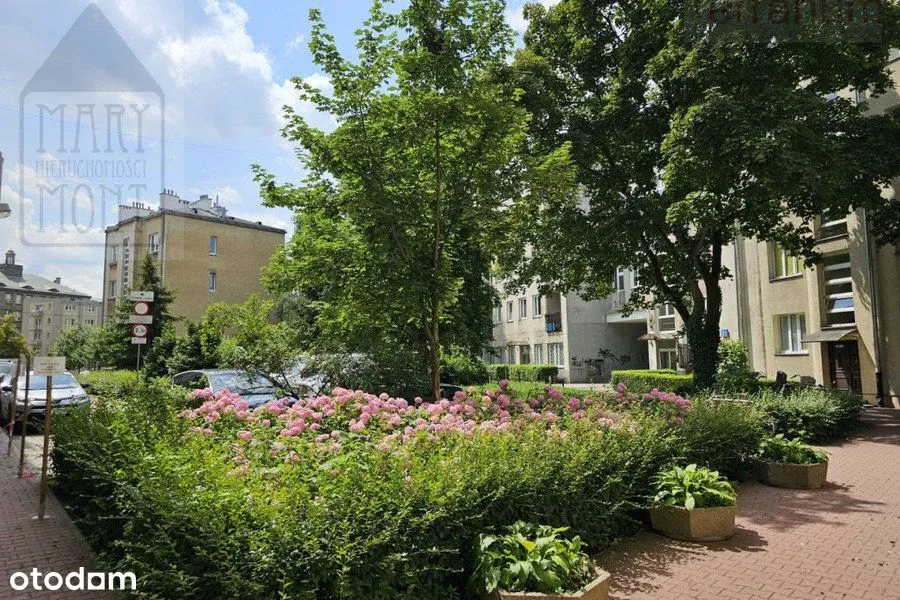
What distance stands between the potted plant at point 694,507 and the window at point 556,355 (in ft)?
115

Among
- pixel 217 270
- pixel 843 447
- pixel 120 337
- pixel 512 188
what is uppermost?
pixel 217 270

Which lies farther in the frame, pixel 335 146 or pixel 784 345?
pixel 784 345

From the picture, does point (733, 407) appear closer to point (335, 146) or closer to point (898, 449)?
point (898, 449)

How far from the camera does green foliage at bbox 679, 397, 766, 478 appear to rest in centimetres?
738

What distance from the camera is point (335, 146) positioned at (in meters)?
9.29

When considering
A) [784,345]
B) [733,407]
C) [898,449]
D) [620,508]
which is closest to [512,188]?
[733,407]

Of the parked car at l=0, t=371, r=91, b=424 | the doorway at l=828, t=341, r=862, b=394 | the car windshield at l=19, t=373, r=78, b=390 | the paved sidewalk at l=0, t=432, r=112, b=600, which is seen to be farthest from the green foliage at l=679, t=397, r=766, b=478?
the car windshield at l=19, t=373, r=78, b=390

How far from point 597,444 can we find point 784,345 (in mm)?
22647

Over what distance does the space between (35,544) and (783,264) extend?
26.4 metres

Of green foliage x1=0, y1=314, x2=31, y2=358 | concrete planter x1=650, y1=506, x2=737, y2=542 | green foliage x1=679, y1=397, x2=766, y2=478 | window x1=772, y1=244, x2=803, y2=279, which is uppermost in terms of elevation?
window x1=772, y1=244, x2=803, y2=279

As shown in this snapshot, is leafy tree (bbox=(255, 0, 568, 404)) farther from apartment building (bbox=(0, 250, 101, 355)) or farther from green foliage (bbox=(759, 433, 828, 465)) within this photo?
apartment building (bbox=(0, 250, 101, 355))

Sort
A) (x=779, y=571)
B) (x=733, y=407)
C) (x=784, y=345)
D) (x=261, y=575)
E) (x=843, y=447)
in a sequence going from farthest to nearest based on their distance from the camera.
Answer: (x=784, y=345)
(x=843, y=447)
(x=733, y=407)
(x=779, y=571)
(x=261, y=575)

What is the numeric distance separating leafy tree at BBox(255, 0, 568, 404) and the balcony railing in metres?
31.3

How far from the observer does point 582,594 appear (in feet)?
12.1
